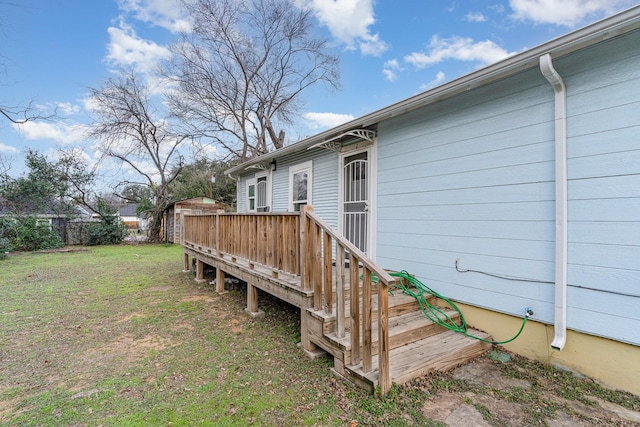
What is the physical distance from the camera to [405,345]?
290cm

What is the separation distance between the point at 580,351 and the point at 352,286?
6.97 ft

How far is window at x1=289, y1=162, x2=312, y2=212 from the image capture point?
20.6 ft

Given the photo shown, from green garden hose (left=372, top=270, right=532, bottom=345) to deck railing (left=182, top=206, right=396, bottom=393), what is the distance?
1.59 feet

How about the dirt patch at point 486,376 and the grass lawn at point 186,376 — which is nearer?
the grass lawn at point 186,376

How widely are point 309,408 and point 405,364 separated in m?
0.91

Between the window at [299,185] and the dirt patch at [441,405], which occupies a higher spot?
the window at [299,185]

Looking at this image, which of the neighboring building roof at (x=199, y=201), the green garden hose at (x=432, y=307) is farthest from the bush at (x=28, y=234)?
the green garden hose at (x=432, y=307)

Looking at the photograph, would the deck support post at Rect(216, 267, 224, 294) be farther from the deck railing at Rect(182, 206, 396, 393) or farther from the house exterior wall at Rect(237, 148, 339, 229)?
the house exterior wall at Rect(237, 148, 339, 229)

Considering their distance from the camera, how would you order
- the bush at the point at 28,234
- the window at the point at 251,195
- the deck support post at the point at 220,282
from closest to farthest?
the deck support post at the point at 220,282, the window at the point at 251,195, the bush at the point at 28,234

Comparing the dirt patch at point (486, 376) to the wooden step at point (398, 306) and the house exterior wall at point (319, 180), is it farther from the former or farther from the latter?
the house exterior wall at point (319, 180)

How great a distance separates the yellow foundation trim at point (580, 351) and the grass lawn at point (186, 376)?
4.6 inches

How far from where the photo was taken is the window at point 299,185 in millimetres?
6289

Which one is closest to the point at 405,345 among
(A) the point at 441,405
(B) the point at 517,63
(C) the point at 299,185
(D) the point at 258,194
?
(A) the point at 441,405

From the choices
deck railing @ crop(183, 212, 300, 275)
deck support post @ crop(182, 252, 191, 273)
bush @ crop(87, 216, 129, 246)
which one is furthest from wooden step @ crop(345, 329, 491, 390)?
bush @ crop(87, 216, 129, 246)
